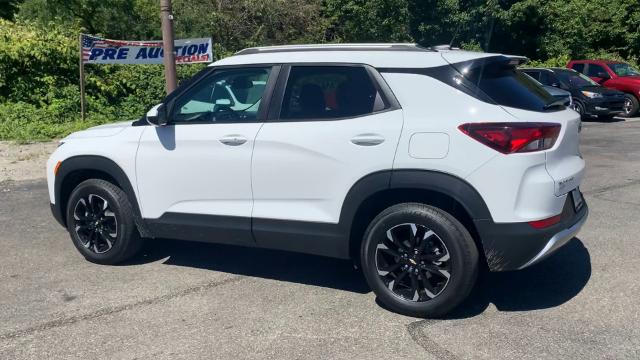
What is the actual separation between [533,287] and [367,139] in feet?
5.82

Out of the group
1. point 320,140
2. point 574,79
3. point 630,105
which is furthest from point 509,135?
point 630,105

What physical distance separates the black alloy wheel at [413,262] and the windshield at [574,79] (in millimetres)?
15769

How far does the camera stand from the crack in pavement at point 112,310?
416 cm

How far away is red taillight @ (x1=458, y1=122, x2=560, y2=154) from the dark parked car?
13.8 meters

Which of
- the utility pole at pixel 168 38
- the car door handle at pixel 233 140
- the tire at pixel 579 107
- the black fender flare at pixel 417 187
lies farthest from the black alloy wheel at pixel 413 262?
the tire at pixel 579 107

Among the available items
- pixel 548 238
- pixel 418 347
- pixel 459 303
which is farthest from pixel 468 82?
pixel 418 347

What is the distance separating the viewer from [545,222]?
4039 mm

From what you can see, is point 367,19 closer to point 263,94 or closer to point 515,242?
point 263,94

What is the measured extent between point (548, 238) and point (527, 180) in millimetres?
423

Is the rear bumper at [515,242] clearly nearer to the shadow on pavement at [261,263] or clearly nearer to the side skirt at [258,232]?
the side skirt at [258,232]

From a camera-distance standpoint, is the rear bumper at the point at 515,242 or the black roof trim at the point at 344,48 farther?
the black roof trim at the point at 344,48

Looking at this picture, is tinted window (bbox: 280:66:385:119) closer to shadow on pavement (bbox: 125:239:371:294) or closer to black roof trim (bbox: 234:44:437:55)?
black roof trim (bbox: 234:44:437:55)

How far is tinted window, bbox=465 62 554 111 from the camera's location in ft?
13.8

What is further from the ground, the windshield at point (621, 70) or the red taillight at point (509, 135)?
the red taillight at point (509, 135)
